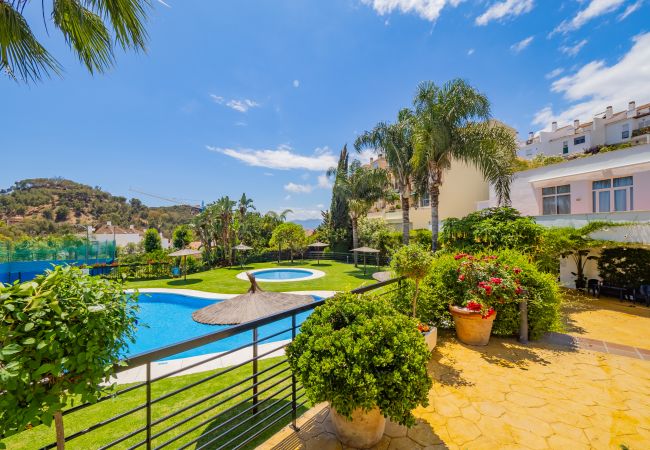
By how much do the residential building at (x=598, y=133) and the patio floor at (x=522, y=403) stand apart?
132 feet

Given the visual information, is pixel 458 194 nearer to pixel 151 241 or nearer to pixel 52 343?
pixel 52 343

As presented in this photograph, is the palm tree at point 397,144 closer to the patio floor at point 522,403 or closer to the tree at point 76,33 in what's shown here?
the patio floor at point 522,403

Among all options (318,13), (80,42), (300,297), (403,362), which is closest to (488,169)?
(318,13)

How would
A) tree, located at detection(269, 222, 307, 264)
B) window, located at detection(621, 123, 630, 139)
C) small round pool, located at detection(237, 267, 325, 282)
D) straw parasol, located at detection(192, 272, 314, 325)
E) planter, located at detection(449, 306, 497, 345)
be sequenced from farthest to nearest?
window, located at detection(621, 123, 630, 139) → tree, located at detection(269, 222, 307, 264) → small round pool, located at detection(237, 267, 325, 282) → planter, located at detection(449, 306, 497, 345) → straw parasol, located at detection(192, 272, 314, 325)

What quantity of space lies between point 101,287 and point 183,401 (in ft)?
17.8

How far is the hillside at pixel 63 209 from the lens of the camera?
63078mm

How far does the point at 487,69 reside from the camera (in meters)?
12.1

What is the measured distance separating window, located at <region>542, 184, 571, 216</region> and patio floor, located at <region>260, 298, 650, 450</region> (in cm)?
1084

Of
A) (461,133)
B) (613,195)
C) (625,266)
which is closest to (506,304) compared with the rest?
(625,266)

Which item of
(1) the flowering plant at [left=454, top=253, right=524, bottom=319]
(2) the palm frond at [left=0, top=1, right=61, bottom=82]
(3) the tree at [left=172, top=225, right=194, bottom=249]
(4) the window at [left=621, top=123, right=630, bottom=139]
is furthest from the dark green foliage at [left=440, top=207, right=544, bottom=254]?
(4) the window at [left=621, top=123, right=630, bottom=139]

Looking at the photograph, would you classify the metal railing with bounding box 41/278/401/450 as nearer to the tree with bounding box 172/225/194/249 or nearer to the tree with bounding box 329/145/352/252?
the tree with bounding box 329/145/352/252

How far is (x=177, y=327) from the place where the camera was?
12.2m

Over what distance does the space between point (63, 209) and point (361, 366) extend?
98202 mm

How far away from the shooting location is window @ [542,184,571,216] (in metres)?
14.0
